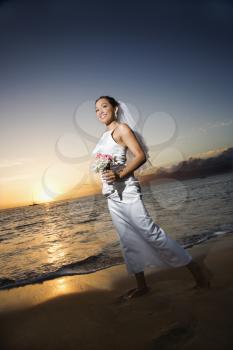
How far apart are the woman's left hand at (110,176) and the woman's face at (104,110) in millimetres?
747

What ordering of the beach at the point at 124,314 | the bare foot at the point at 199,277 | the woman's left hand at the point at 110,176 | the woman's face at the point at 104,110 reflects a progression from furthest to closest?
the woman's face at the point at 104,110, the bare foot at the point at 199,277, the woman's left hand at the point at 110,176, the beach at the point at 124,314

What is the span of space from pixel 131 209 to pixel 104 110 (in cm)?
130

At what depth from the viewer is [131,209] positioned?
3070 millimetres

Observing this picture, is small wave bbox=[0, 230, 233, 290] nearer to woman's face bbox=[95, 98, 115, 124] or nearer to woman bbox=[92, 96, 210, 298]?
woman bbox=[92, 96, 210, 298]

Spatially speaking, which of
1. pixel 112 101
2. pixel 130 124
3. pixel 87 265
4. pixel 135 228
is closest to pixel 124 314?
pixel 135 228

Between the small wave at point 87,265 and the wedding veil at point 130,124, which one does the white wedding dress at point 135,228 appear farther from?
the small wave at point 87,265

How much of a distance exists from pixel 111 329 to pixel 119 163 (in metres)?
1.77

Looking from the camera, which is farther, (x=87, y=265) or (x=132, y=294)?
(x=87, y=265)

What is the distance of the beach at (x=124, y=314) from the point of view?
222cm

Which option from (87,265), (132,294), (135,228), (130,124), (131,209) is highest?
(130,124)

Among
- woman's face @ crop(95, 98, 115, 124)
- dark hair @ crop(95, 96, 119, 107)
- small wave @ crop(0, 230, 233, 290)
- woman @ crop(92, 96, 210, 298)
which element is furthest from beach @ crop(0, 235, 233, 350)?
dark hair @ crop(95, 96, 119, 107)

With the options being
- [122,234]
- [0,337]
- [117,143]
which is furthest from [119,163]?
[0,337]

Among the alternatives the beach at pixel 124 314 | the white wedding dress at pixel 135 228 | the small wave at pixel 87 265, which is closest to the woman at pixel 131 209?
the white wedding dress at pixel 135 228

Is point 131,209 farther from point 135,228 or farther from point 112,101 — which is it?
point 112,101
